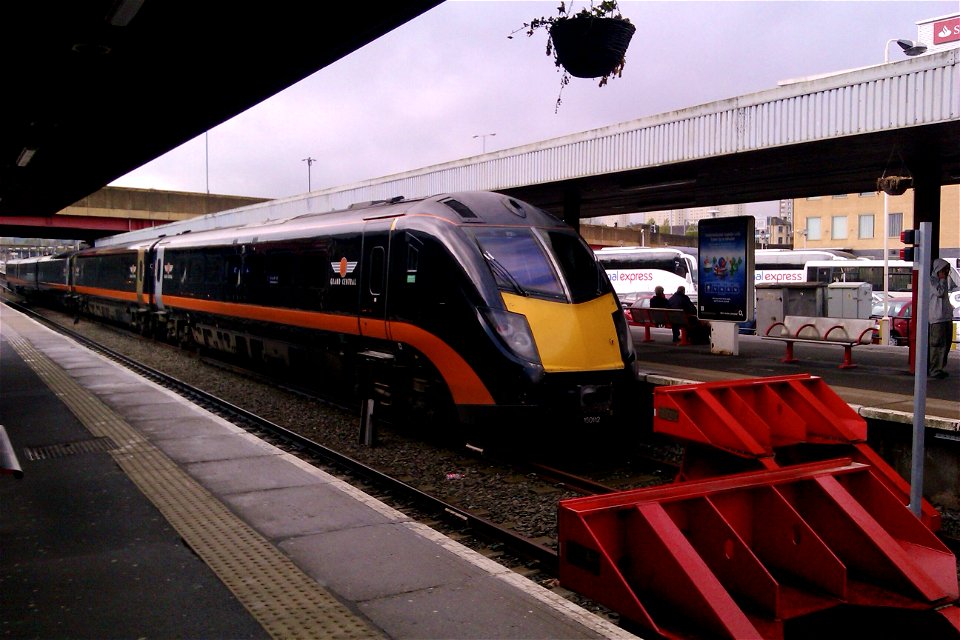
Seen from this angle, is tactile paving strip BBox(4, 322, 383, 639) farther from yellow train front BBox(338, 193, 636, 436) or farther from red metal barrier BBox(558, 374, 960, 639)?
yellow train front BBox(338, 193, 636, 436)

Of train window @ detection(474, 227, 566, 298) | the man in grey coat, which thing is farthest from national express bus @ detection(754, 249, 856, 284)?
train window @ detection(474, 227, 566, 298)

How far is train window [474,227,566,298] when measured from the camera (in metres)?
8.84

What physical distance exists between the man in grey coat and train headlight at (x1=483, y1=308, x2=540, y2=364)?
580 cm

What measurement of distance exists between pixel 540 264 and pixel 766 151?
4259 mm

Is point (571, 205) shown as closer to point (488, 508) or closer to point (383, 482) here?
point (383, 482)

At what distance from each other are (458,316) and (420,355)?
36.9 inches

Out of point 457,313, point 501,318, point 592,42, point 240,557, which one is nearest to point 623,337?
point 501,318

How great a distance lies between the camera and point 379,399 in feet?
35.2

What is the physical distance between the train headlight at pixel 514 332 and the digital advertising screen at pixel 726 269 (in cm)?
662

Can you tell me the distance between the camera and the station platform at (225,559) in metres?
4.45

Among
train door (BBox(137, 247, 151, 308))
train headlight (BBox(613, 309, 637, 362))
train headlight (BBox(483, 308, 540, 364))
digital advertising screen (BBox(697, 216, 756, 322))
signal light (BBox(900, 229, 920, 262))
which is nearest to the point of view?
signal light (BBox(900, 229, 920, 262))

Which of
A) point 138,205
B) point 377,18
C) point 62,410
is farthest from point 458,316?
point 138,205

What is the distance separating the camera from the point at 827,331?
46.4ft

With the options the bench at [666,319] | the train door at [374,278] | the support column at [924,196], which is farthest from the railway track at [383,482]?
the bench at [666,319]
